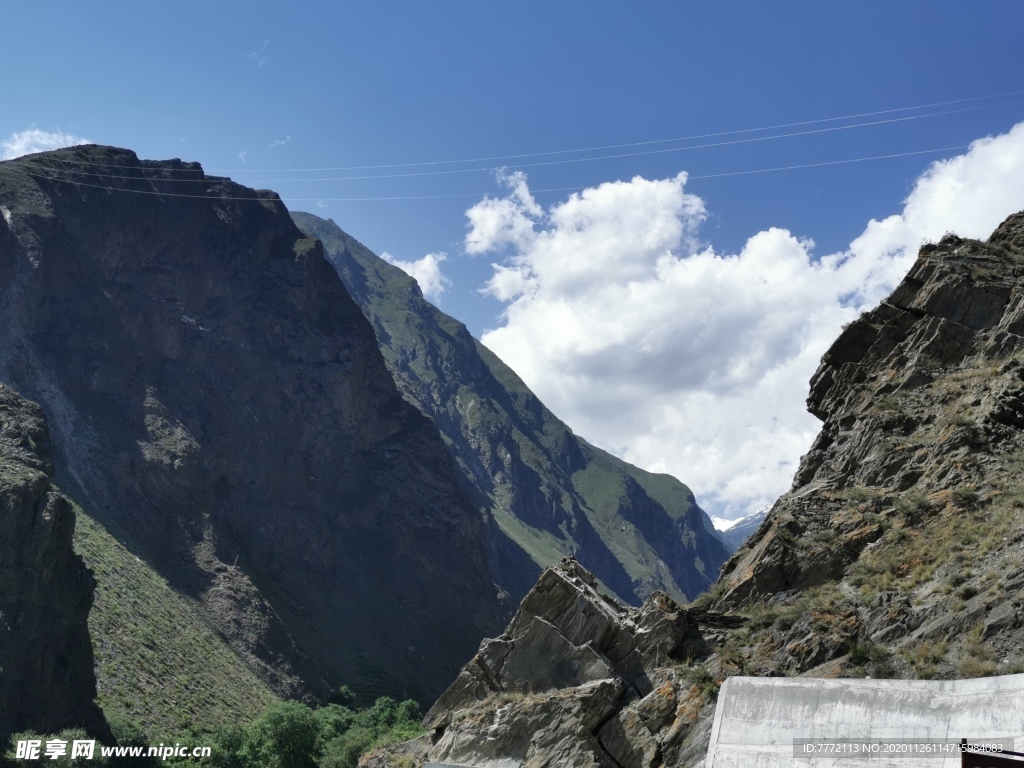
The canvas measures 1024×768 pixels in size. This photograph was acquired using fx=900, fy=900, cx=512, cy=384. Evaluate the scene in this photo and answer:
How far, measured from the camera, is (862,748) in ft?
48.0

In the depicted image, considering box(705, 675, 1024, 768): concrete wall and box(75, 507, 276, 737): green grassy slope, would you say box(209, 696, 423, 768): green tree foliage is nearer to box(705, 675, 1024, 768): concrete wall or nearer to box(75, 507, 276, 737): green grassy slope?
box(75, 507, 276, 737): green grassy slope

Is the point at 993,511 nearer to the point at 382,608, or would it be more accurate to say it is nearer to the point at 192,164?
the point at 382,608

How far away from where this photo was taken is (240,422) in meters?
129

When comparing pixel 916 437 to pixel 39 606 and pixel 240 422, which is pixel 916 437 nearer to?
pixel 39 606

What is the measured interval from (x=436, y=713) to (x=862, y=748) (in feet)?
42.1

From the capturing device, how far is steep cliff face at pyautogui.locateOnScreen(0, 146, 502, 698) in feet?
340

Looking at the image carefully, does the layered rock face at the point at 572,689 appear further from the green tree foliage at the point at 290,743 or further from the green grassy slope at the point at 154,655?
the green grassy slope at the point at 154,655

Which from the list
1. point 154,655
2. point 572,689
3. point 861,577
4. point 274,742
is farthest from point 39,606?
point 861,577

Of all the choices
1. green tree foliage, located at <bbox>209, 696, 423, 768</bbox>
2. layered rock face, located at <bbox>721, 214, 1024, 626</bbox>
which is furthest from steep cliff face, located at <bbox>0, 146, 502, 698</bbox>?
layered rock face, located at <bbox>721, 214, 1024, 626</bbox>

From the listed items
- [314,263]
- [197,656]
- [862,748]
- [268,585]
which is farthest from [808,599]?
[314,263]

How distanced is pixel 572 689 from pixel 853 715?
23.9ft

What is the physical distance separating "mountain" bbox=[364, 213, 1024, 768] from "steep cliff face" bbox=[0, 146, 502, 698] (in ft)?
260

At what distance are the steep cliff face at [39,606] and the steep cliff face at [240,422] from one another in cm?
3104

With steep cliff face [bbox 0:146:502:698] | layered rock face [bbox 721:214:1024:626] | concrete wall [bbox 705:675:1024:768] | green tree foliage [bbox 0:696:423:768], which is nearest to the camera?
concrete wall [bbox 705:675:1024:768]
